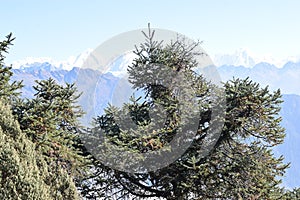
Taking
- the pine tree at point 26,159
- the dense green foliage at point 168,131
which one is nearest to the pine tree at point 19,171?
the pine tree at point 26,159

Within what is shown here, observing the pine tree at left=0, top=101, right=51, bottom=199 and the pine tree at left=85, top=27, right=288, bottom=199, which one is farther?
the pine tree at left=85, top=27, right=288, bottom=199

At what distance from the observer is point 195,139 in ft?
47.7

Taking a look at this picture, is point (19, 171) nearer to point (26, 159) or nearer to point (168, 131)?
point (26, 159)

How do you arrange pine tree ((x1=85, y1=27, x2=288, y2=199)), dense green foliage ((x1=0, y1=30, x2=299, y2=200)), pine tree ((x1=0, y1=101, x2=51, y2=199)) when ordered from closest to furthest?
1. pine tree ((x1=0, y1=101, x2=51, y2=199))
2. dense green foliage ((x1=0, y1=30, x2=299, y2=200))
3. pine tree ((x1=85, y1=27, x2=288, y2=199))

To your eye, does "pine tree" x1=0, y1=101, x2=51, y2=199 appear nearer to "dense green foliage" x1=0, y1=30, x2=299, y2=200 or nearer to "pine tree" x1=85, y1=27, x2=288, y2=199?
"dense green foliage" x1=0, y1=30, x2=299, y2=200

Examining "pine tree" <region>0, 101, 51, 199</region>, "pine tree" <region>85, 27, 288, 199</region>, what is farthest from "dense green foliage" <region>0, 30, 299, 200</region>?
"pine tree" <region>0, 101, 51, 199</region>

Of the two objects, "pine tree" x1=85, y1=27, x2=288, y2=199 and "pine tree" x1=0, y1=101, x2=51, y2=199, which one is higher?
"pine tree" x1=85, y1=27, x2=288, y2=199

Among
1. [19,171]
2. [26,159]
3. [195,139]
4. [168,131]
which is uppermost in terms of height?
[195,139]

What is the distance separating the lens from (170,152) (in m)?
14.0

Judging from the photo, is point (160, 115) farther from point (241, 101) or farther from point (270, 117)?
point (270, 117)

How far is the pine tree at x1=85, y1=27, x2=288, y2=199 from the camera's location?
13.7m

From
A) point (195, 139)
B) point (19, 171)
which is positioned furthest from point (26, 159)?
point (195, 139)

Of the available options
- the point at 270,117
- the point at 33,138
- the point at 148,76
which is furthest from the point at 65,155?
the point at 270,117

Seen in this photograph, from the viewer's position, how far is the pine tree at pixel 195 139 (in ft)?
44.9
